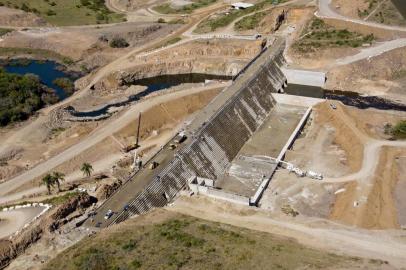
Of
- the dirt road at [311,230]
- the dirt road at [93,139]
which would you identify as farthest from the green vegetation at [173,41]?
the dirt road at [311,230]

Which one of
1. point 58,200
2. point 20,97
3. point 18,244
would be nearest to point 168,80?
point 20,97

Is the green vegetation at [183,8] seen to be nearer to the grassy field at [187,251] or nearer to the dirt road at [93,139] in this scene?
the dirt road at [93,139]

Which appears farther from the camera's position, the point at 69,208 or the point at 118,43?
the point at 118,43

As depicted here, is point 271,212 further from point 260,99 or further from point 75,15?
point 75,15

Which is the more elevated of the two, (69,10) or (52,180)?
(69,10)

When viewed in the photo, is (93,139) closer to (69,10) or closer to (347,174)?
(347,174)

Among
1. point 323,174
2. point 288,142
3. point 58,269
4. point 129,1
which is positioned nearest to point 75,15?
point 129,1
